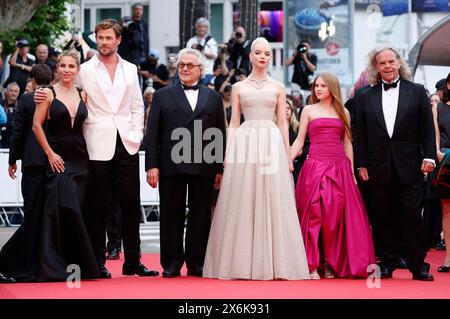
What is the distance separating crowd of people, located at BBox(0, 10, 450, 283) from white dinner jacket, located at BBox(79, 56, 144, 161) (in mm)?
13

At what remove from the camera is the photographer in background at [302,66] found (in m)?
21.9

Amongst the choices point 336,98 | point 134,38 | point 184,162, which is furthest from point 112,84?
point 134,38

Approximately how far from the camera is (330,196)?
11.4 m

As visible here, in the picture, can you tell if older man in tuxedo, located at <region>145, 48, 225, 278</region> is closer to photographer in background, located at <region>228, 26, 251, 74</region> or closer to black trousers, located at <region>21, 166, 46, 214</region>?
black trousers, located at <region>21, 166, 46, 214</region>

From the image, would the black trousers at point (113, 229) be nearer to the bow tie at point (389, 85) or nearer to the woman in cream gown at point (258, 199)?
the woman in cream gown at point (258, 199)

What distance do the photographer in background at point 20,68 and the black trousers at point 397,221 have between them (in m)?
10.2

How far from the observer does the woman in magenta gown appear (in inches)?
442

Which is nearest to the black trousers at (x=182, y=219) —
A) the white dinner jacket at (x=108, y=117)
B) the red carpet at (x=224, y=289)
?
the red carpet at (x=224, y=289)

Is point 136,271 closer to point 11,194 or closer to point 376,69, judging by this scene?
point 376,69

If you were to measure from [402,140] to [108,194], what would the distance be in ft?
9.05

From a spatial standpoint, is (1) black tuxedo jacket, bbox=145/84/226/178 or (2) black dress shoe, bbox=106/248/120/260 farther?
(2) black dress shoe, bbox=106/248/120/260

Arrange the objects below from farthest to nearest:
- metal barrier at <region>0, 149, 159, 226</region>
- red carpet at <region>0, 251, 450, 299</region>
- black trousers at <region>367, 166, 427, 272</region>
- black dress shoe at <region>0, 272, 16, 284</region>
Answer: metal barrier at <region>0, 149, 159, 226</region> < black trousers at <region>367, 166, 427, 272</region> < black dress shoe at <region>0, 272, 16, 284</region> < red carpet at <region>0, 251, 450, 299</region>

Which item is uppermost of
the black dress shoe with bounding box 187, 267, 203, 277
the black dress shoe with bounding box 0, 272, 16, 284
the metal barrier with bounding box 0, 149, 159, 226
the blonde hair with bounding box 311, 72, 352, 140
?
the blonde hair with bounding box 311, 72, 352, 140

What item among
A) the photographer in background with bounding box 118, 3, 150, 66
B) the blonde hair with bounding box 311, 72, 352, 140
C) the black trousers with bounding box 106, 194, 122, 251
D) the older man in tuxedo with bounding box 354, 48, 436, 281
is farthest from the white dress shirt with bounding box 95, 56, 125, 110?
the photographer in background with bounding box 118, 3, 150, 66
